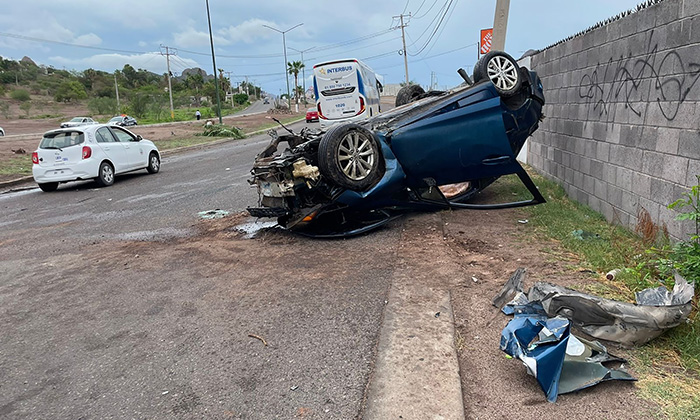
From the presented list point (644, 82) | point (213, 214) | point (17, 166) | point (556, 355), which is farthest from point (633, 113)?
point (17, 166)

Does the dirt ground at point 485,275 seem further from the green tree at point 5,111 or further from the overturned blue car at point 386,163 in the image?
the green tree at point 5,111

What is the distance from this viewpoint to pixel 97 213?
8.71 m

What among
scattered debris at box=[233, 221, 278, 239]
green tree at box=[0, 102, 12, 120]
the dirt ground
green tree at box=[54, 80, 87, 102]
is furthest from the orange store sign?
green tree at box=[54, 80, 87, 102]

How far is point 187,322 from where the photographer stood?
12.6ft

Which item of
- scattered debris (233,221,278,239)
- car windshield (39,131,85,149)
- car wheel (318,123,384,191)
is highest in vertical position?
car windshield (39,131,85,149)

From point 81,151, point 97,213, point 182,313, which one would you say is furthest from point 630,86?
point 81,151

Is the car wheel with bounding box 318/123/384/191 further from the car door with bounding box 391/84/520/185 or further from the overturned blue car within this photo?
the car door with bounding box 391/84/520/185

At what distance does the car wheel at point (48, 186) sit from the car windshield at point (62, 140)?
0.91 metres

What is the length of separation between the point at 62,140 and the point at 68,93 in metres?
74.3

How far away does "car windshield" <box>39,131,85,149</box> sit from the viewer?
38.8ft

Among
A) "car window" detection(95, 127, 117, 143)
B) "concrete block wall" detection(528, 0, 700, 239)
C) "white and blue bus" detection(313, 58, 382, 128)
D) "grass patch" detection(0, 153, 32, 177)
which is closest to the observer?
"concrete block wall" detection(528, 0, 700, 239)

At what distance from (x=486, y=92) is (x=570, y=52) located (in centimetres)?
222

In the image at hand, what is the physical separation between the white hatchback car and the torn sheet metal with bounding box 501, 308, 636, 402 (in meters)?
11.7

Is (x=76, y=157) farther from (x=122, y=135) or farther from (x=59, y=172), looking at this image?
(x=122, y=135)
